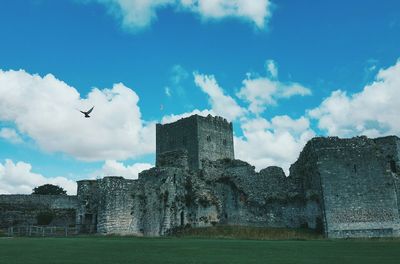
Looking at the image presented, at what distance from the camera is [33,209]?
159 ft

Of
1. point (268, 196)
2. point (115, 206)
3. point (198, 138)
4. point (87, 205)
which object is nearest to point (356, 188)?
point (268, 196)

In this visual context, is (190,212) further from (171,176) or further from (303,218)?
(303,218)

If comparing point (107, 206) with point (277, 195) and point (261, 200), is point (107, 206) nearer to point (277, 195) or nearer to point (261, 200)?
point (261, 200)

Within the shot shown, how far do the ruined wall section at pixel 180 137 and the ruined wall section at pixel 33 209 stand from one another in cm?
2228

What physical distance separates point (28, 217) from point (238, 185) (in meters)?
21.9

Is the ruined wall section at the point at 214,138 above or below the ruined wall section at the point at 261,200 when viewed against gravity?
above

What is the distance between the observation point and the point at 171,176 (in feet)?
130

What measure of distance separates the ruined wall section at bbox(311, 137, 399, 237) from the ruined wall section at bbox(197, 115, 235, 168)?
125ft

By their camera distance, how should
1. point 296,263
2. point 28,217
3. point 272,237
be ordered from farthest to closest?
point 28,217 < point 272,237 < point 296,263

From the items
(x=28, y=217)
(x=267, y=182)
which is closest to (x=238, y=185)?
(x=267, y=182)

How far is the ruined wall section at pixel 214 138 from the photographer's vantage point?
73500 millimetres

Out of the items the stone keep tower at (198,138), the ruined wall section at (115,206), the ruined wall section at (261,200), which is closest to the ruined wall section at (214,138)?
the stone keep tower at (198,138)

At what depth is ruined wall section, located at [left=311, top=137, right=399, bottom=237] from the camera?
110ft

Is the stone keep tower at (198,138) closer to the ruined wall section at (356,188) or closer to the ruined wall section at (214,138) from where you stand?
the ruined wall section at (214,138)
